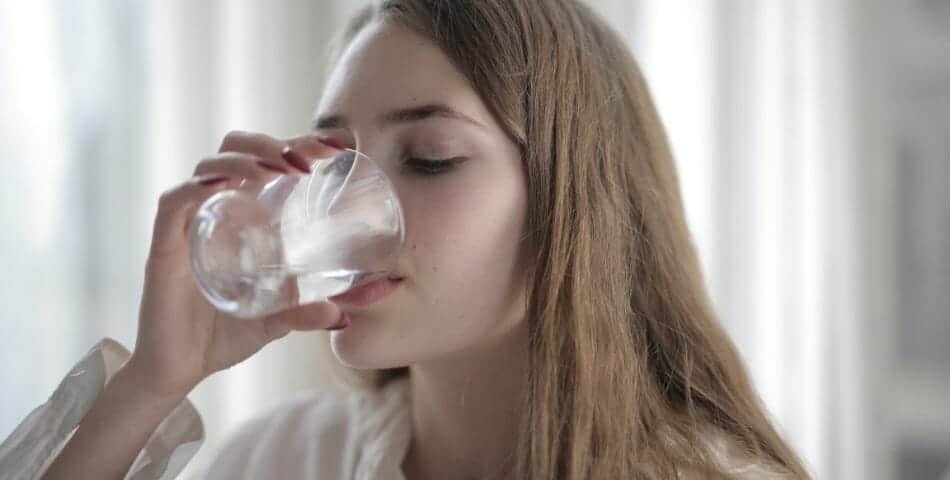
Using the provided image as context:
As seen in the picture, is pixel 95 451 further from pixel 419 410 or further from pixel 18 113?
pixel 18 113

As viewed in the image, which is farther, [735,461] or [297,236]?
[735,461]

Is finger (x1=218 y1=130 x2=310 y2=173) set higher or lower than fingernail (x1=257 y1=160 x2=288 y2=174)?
higher

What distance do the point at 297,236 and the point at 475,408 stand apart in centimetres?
33

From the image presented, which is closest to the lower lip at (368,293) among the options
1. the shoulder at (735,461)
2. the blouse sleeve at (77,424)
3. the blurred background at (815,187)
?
the blouse sleeve at (77,424)

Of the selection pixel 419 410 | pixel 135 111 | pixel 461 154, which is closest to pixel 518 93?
pixel 461 154

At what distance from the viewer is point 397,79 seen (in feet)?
2.93

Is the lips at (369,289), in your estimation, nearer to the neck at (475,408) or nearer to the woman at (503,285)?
the woman at (503,285)

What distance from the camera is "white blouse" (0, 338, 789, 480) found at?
3.04ft

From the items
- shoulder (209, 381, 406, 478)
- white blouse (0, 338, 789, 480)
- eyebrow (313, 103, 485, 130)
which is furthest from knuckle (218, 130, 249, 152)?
shoulder (209, 381, 406, 478)

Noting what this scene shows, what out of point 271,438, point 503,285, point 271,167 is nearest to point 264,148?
point 271,167

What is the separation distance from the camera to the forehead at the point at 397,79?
0.89 metres

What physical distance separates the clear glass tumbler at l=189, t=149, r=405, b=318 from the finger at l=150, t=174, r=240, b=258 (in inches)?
0.7

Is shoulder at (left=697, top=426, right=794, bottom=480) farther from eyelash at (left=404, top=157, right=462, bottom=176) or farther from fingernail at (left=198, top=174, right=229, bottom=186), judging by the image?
fingernail at (left=198, top=174, right=229, bottom=186)

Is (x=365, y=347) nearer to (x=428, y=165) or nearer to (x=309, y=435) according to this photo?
(x=428, y=165)
